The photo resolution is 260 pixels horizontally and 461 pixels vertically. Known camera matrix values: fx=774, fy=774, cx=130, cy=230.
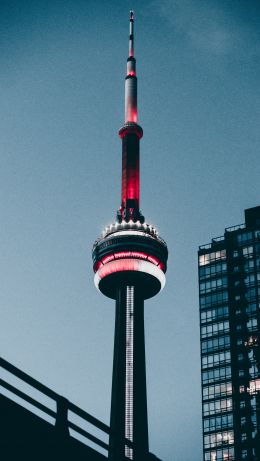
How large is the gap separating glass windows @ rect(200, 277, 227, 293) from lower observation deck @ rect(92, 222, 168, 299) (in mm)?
45770

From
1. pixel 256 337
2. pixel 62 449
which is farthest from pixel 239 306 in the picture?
pixel 62 449

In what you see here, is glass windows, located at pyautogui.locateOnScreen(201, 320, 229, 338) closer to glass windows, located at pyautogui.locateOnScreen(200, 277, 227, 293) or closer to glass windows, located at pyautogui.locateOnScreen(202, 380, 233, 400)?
glass windows, located at pyautogui.locateOnScreen(200, 277, 227, 293)

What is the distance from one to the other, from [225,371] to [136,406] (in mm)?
48785

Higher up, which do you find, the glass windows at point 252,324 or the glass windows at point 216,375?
the glass windows at point 252,324

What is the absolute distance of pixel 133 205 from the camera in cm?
11462

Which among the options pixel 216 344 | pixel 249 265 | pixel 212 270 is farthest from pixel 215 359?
pixel 249 265

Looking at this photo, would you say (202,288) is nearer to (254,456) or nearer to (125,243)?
(254,456)

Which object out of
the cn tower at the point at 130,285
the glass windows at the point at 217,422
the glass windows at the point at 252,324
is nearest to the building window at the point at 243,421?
the glass windows at the point at 217,422

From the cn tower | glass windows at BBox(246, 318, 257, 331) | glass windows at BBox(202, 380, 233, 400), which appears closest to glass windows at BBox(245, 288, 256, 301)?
glass windows at BBox(246, 318, 257, 331)

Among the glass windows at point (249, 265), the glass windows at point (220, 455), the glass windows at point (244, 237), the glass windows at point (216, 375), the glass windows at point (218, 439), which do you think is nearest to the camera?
the glass windows at point (220, 455)

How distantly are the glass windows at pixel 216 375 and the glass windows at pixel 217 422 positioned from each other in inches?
280

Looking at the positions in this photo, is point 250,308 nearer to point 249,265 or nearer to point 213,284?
point 249,265

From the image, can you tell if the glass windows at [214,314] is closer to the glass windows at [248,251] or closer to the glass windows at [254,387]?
the glass windows at [248,251]

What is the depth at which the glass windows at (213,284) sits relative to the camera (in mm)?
156250
